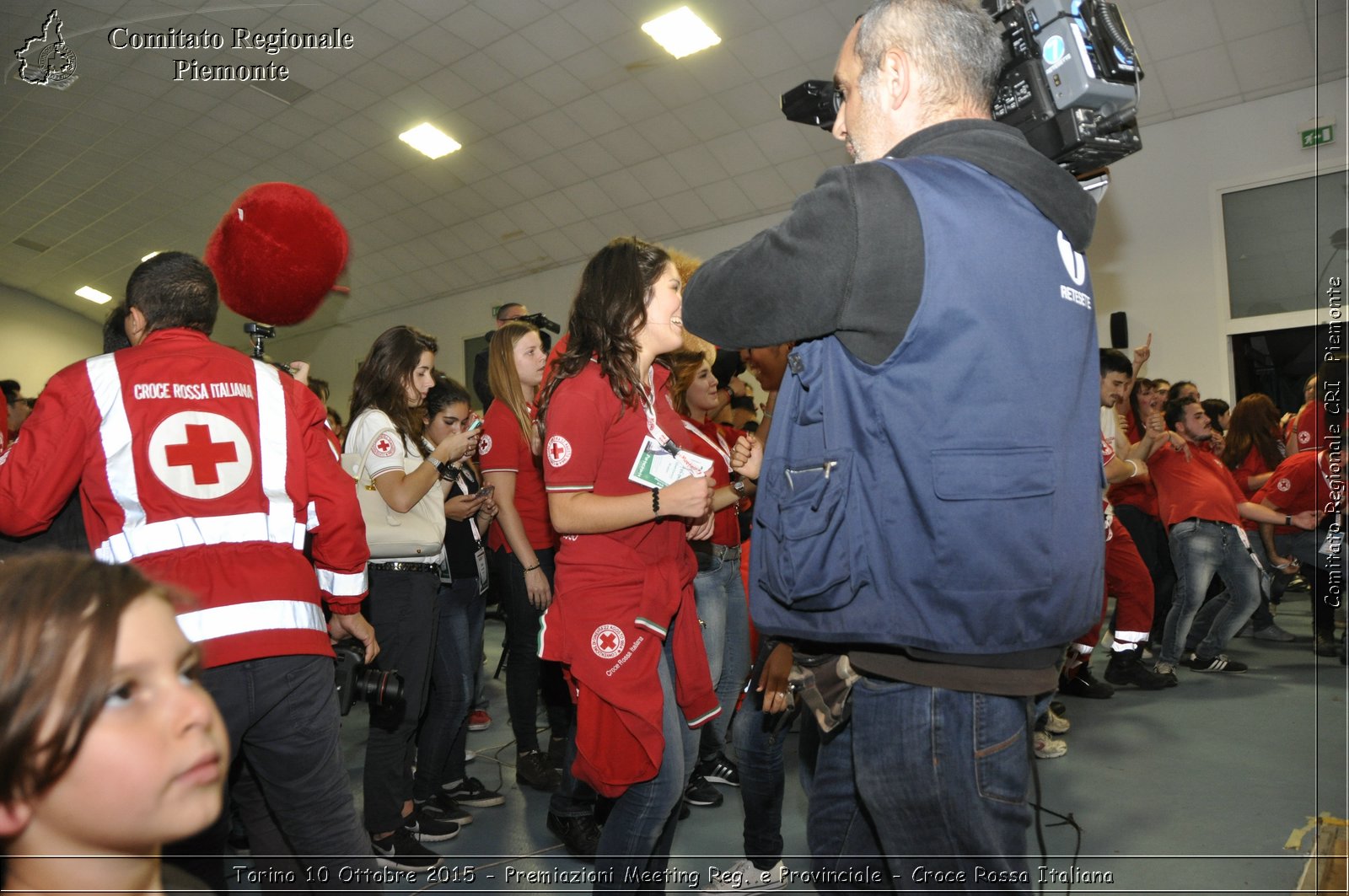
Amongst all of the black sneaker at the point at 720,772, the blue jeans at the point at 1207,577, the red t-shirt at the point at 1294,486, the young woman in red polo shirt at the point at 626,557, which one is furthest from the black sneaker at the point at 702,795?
the red t-shirt at the point at 1294,486

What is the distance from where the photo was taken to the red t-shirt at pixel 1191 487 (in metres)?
5.41

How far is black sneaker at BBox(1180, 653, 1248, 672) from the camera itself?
5445mm

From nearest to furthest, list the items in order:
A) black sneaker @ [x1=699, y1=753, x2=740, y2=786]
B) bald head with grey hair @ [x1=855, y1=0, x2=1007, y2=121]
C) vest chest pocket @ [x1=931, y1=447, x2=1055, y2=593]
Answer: vest chest pocket @ [x1=931, y1=447, x2=1055, y2=593] < bald head with grey hair @ [x1=855, y1=0, x2=1007, y2=121] < black sneaker @ [x1=699, y1=753, x2=740, y2=786]

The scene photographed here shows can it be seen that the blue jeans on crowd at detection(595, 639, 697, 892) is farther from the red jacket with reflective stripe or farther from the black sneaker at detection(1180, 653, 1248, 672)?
the black sneaker at detection(1180, 653, 1248, 672)

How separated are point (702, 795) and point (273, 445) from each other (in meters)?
2.23

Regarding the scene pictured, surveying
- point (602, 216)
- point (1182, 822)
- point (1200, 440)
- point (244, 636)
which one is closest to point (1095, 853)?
point (1182, 822)

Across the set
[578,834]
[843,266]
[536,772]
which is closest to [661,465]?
[843,266]

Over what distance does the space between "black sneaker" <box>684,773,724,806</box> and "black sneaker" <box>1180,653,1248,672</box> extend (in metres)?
3.66

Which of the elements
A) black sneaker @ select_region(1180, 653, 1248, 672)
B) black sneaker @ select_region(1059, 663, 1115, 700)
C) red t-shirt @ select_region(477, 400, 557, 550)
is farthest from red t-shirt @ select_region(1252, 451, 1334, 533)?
red t-shirt @ select_region(477, 400, 557, 550)

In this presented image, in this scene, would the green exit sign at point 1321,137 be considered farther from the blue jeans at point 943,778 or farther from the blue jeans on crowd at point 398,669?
the blue jeans at point 943,778

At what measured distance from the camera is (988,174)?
122 cm

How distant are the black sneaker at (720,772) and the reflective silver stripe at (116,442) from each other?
2544 mm

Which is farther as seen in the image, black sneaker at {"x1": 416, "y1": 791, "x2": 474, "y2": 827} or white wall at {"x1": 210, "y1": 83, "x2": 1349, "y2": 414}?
white wall at {"x1": 210, "y1": 83, "x2": 1349, "y2": 414}

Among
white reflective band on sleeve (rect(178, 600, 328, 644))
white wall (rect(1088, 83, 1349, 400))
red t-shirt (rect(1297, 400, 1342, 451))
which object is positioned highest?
white wall (rect(1088, 83, 1349, 400))
